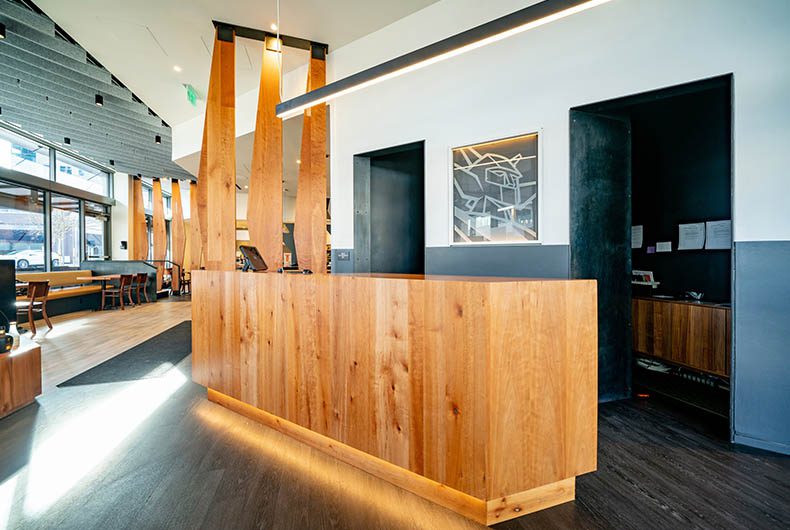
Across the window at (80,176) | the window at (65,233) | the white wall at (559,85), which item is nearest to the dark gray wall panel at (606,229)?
the white wall at (559,85)

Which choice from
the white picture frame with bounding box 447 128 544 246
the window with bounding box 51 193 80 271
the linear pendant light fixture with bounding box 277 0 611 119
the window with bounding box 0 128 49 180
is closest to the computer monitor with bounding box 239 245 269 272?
the linear pendant light fixture with bounding box 277 0 611 119

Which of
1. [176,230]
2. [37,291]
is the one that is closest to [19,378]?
[37,291]

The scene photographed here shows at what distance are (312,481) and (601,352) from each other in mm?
2762

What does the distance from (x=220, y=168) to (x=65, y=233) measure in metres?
9.27

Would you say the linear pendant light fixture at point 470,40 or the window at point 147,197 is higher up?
the window at point 147,197

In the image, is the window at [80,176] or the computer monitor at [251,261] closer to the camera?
the computer monitor at [251,261]

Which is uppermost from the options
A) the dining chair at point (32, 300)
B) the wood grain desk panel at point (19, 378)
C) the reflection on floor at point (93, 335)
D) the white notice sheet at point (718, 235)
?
the white notice sheet at point (718, 235)

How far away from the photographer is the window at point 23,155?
7.52 meters

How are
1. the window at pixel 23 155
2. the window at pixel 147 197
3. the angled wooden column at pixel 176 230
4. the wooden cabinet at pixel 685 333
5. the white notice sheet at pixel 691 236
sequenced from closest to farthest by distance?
1. the wooden cabinet at pixel 685 333
2. the white notice sheet at pixel 691 236
3. the window at pixel 23 155
4. the angled wooden column at pixel 176 230
5. the window at pixel 147 197

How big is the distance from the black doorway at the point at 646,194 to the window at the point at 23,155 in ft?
35.8

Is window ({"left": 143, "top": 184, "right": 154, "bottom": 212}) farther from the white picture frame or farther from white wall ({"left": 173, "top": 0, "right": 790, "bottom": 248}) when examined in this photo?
the white picture frame

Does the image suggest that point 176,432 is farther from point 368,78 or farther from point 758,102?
point 758,102

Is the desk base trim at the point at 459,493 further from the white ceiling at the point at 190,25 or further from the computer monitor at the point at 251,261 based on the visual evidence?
the white ceiling at the point at 190,25

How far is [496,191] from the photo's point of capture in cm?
338
